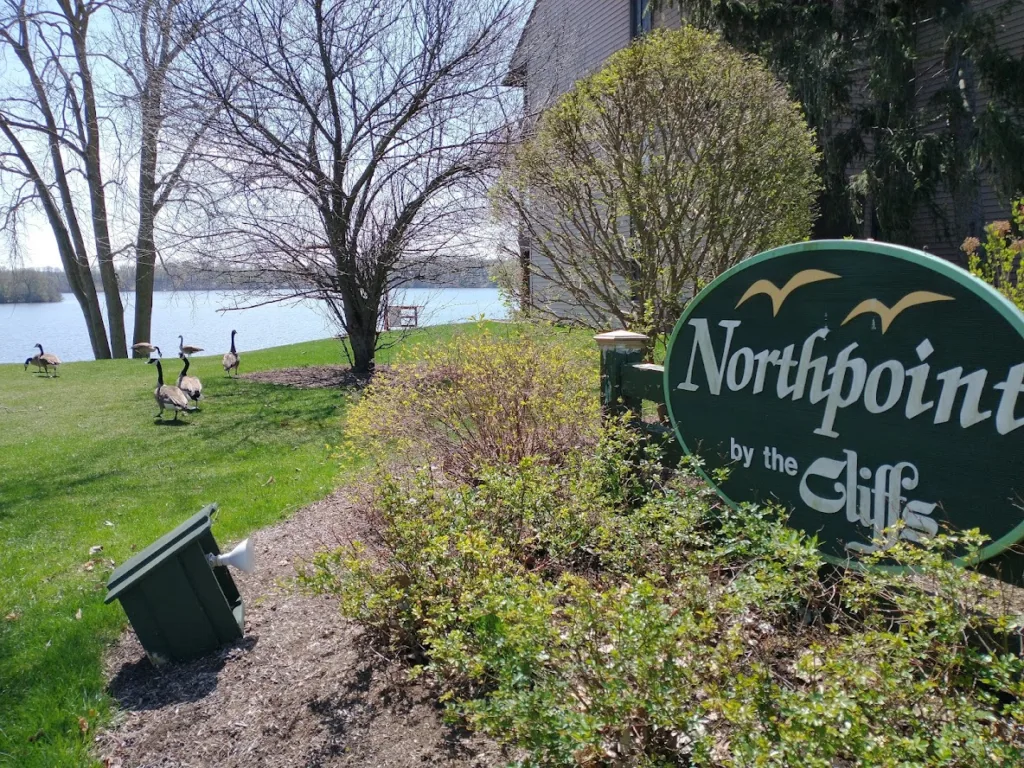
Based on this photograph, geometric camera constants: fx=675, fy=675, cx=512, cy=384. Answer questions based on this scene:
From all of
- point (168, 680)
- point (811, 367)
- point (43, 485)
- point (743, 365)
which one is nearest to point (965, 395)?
point (811, 367)

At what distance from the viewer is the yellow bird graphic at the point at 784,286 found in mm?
2771

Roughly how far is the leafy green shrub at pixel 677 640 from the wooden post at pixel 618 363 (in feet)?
2.81

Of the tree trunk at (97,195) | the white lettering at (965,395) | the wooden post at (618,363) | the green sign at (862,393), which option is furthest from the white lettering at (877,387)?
the tree trunk at (97,195)

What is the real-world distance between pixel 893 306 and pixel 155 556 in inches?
139

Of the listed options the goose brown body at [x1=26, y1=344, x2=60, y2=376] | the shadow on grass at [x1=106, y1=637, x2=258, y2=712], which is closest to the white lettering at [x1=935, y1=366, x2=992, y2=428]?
the shadow on grass at [x1=106, y1=637, x2=258, y2=712]

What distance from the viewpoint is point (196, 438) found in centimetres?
891

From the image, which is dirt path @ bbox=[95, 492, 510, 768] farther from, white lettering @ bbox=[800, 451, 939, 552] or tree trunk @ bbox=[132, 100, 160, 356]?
tree trunk @ bbox=[132, 100, 160, 356]

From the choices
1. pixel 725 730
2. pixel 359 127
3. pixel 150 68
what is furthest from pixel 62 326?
pixel 725 730

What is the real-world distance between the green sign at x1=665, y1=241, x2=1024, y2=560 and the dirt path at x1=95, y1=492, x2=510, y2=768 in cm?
170

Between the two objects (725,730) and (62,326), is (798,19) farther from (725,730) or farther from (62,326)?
(62,326)

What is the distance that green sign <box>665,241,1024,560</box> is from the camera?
2277 mm

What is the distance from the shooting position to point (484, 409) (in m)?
4.81

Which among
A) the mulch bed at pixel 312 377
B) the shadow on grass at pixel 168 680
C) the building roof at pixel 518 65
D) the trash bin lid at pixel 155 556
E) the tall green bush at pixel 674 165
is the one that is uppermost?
the building roof at pixel 518 65

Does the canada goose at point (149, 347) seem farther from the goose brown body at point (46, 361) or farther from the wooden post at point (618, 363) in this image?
the wooden post at point (618, 363)
